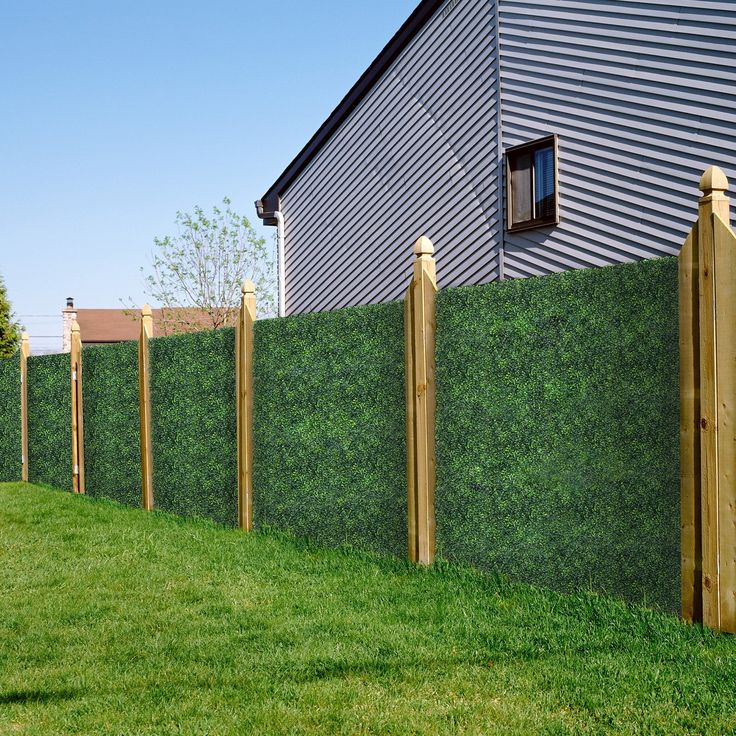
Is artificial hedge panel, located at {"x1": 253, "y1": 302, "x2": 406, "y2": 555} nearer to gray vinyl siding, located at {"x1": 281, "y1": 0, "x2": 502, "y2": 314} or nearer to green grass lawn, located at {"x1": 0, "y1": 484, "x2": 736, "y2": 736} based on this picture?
green grass lawn, located at {"x1": 0, "y1": 484, "x2": 736, "y2": 736}

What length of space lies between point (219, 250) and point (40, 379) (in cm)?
1646

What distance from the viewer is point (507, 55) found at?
11.6 m

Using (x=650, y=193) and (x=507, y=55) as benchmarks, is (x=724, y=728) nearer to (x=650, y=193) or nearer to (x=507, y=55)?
(x=650, y=193)

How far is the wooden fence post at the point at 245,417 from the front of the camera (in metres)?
9.41

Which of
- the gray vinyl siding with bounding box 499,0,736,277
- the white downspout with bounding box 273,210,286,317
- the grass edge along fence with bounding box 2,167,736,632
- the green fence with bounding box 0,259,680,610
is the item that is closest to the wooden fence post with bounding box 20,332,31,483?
the white downspout with bounding box 273,210,286,317

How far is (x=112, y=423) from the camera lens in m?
12.5

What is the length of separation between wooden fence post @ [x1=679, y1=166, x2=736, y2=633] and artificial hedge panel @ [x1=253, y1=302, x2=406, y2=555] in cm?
273

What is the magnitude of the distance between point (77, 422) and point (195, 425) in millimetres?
3992

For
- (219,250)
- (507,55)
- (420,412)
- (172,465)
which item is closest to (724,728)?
(420,412)

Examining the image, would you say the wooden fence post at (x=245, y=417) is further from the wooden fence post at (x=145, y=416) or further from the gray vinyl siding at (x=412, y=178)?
the gray vinyl siding at (x=412, y=178)

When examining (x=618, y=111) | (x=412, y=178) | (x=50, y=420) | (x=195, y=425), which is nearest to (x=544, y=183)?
(x=618, y=111)

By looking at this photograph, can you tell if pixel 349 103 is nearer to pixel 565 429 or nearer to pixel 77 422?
pixel 77 422

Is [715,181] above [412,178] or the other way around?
the other way around

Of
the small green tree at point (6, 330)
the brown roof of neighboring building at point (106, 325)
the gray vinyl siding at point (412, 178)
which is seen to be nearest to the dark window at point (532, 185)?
the gray vinyl siding at point (412, 178)
